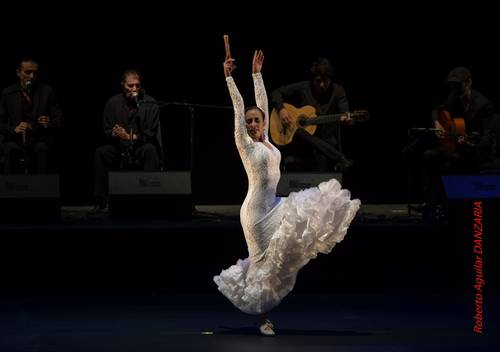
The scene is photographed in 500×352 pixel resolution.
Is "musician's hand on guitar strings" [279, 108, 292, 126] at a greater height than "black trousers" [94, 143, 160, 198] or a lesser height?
greater

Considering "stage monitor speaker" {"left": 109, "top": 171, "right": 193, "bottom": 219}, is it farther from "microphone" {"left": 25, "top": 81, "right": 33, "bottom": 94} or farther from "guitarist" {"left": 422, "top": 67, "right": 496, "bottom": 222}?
"guitarist" {"left": 422, "top": 67, "right": 496, "bottom": 222}

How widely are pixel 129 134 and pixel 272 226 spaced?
9.10 ft

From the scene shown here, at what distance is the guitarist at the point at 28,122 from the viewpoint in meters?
8.68

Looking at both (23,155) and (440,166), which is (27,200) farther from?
(440,166)

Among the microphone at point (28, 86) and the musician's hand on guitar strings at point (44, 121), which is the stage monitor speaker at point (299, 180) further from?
the microphone at point (28, 86)

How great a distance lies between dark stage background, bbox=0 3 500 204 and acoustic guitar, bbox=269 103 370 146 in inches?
34.8

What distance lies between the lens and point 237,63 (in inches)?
394

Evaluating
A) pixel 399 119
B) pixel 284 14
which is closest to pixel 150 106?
pixel 284 14

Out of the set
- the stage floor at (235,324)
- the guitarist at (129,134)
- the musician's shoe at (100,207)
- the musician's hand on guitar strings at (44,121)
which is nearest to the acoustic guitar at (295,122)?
the guitarist at (129,134)

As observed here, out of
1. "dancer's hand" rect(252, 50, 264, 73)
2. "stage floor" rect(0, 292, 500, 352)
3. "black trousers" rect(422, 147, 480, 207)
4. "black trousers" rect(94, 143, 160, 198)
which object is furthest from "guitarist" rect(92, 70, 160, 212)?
"dancer's hand" rect(252, 50, 264, 73)

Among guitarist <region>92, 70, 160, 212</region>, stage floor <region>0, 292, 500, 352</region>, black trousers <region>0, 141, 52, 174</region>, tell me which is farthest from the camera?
guitarist <region>92, 70, 160, 212</region>

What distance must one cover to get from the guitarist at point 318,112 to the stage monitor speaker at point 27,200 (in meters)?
1.92

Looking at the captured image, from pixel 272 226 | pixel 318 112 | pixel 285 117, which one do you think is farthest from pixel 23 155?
pixel 272 226

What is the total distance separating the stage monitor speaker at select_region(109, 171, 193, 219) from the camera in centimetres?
823
